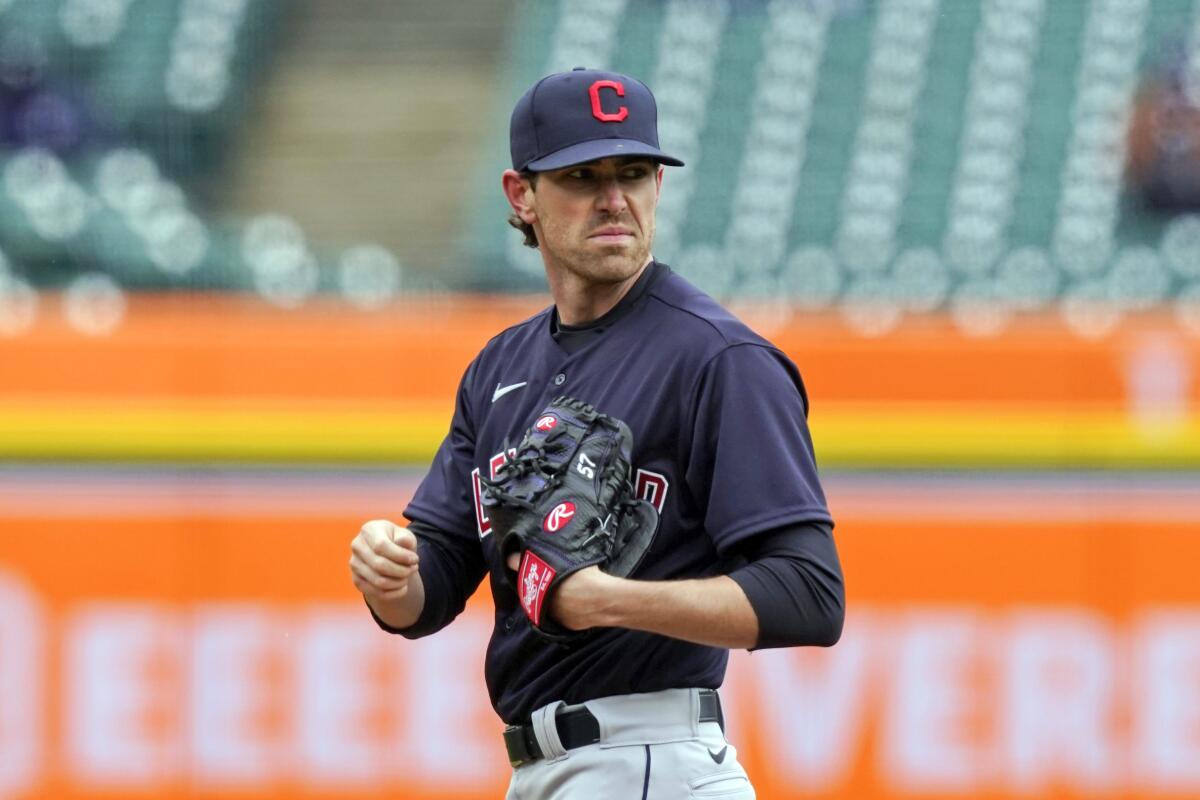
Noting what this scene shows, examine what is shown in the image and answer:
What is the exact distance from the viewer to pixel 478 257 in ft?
21.8

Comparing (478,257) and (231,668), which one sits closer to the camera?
(231,668)

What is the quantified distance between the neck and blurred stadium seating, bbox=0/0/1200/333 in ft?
10.6

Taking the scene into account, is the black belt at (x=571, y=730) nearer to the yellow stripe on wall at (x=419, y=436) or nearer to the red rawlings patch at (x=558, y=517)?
the red rawlings patch at (x=558, y=517)

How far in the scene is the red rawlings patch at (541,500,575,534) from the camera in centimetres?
210

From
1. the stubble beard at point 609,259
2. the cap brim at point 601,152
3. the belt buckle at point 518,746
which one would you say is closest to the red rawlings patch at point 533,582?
the belt buckle at point 518,746

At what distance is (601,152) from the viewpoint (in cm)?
220

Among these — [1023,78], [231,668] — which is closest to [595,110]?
[231,668]

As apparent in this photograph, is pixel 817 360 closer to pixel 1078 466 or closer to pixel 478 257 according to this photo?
pixel 1078 466

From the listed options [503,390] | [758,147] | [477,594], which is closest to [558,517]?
[503,390]

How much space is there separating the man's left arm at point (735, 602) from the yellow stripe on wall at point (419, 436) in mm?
2651

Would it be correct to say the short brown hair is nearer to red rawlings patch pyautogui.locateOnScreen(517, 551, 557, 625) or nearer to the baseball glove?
the baseball glove

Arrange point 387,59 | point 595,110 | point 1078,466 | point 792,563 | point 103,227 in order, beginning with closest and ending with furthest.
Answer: point 792,563 < point 595,110 < point 1078,466 < point 103,227 < point 387,59

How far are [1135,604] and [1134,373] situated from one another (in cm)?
64

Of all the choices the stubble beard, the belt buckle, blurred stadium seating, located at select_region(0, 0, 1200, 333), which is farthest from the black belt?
blurred stadium seating, located at select_region(0, 0, 1200, 333)
